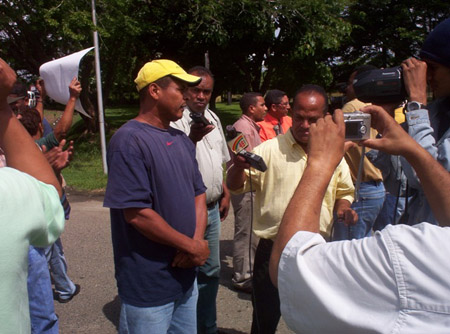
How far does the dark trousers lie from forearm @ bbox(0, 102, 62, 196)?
64.1 inches

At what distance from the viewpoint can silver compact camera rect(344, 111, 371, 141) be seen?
159 centimetres

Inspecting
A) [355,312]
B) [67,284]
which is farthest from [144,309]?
[67,284]

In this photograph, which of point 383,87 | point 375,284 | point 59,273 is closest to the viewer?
point 375,284

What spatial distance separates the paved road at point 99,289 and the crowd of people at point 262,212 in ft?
0.64

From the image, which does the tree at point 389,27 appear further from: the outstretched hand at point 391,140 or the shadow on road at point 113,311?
the outstretched hand at point 391,140

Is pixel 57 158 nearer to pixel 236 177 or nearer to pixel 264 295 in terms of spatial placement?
pixel 236 177

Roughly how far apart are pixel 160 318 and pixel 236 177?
0.96 meters

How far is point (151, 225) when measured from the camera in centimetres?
218

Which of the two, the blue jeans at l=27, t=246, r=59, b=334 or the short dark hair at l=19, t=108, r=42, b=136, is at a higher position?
the short dark hair at l=19, t=108, r=42, b=136

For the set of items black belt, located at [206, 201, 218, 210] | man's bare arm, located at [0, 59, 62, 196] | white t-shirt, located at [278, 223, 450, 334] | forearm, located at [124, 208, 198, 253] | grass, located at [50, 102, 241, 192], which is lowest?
grass, located at [50, 102, 241, 192]

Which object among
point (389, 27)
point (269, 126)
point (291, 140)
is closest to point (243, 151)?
point (291, 140)

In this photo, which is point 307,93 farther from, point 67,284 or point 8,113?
point 67,284

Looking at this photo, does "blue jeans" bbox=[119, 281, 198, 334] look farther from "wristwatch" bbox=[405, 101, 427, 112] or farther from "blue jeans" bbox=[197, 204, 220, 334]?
"wristwatch" bbox=[405, 101, 427, 112]

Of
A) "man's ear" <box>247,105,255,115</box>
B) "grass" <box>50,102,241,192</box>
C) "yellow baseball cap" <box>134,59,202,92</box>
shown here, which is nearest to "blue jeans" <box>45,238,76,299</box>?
"yellow baseball cap" <box>134,59,202,92</box>
